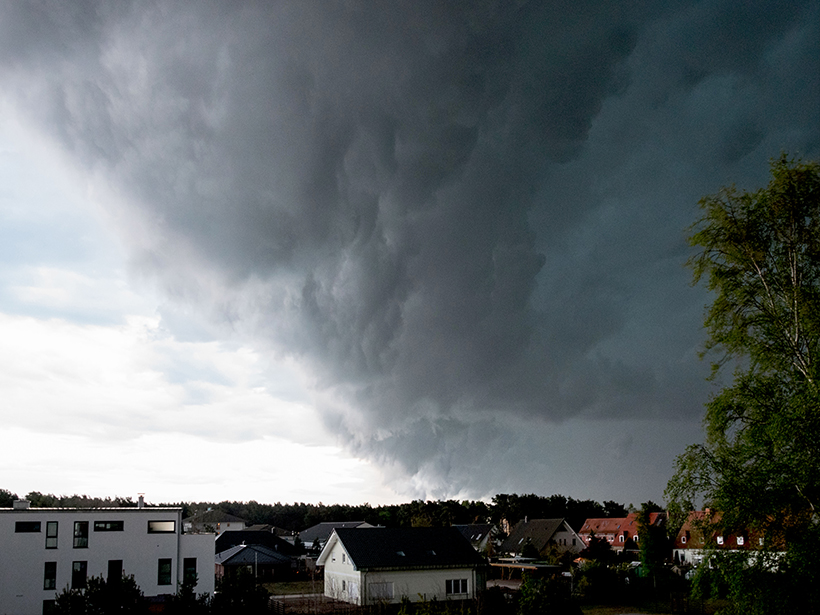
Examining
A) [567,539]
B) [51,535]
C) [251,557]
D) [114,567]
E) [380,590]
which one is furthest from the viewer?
[567,539]

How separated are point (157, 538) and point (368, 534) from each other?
44.5ft

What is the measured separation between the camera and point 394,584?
40719 millimetres

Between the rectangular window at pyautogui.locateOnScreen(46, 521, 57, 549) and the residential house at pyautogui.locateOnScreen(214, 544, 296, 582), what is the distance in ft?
80.9

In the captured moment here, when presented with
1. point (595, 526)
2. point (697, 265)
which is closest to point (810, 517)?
point (697, 265)

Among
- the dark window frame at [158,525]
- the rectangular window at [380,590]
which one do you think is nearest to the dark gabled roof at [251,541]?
the rectangular window at [380,590]

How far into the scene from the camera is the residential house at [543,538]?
77125mm

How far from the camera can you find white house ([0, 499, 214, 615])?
35.0 m

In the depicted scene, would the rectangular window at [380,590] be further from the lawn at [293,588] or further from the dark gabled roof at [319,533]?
the dark gabled roof at [319,533]

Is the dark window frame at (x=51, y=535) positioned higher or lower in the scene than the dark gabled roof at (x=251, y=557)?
higher

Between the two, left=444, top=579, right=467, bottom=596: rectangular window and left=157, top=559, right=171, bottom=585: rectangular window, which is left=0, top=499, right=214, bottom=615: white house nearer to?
left=157, top=559, right=171, bottom=585: rectangular window

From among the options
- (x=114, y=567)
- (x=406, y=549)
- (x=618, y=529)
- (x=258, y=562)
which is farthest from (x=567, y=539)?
(x=114, y=567)

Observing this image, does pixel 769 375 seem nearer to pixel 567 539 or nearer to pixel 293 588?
pixel 293 588

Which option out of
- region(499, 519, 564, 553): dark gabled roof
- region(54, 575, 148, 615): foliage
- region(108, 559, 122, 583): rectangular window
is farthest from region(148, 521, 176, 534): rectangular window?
region(499, 519, 564, 553): dark gabled roof

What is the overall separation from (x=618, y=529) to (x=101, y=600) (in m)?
69.5
